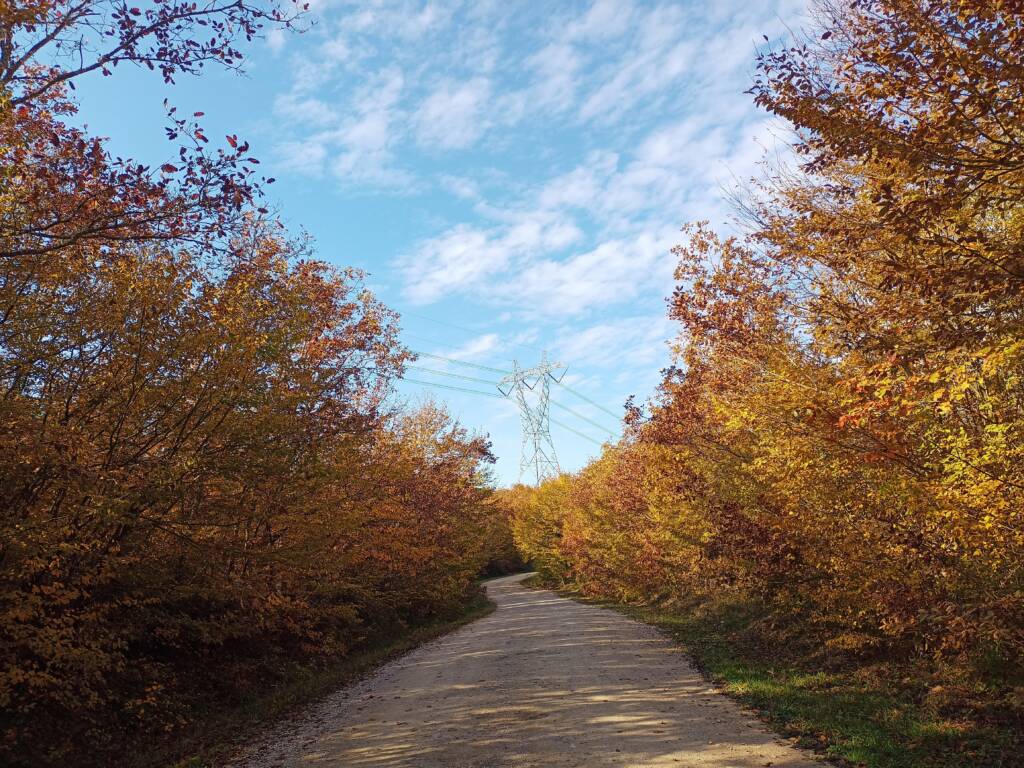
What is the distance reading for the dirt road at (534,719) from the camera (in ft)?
22.2

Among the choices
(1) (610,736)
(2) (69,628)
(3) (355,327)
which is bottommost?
(1) (610,736)

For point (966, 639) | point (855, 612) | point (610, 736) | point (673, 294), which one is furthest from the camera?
point (673, 294)

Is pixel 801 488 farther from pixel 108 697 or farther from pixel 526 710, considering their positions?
pixel 108 697

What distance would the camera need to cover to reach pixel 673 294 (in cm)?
1270

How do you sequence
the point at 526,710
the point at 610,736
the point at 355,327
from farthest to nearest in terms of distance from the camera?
the point at 355,327, the point at 526,710, the point at 610,736

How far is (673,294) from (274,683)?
38.2 feet

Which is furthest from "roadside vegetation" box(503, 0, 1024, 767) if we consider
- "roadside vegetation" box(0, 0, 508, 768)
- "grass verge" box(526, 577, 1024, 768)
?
"roadside vegetation" box(0, 0, 508, 768)

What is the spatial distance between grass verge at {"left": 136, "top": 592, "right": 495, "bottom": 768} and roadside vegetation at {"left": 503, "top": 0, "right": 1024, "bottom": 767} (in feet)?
24.5

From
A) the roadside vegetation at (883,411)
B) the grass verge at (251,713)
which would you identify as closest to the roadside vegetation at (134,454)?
the grass verge at (251,713)

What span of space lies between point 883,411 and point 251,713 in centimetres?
1092

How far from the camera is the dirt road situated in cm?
678

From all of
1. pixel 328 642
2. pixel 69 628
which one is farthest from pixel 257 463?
pixel 328 642

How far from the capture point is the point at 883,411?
23.8 feet

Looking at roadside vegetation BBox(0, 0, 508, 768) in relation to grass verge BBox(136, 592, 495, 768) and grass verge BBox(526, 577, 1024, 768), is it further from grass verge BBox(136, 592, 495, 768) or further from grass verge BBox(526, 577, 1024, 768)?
grass verge BBox(526, 577, 1024, 768)
